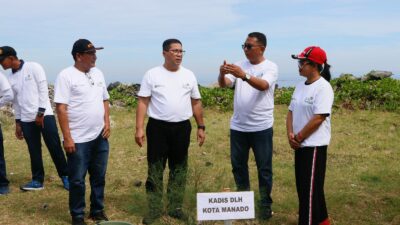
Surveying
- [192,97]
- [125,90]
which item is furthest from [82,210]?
[125,90]

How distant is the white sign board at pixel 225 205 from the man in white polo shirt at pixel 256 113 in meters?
1.15

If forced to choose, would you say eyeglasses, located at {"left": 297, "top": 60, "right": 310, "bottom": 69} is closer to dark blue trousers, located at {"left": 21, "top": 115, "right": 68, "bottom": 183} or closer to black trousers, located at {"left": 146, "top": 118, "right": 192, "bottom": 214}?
black trousers, located at {"left": 146, "top": 118, "right": 192, "bottom": 214}

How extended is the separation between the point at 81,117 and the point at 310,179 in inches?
82.1

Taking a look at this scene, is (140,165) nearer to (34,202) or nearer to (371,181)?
(34,202)

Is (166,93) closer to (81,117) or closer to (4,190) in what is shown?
(81,117)

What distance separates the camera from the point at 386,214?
485 cm

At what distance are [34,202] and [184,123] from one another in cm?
210

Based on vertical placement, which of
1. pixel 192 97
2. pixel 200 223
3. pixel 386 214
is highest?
pixel 192 97

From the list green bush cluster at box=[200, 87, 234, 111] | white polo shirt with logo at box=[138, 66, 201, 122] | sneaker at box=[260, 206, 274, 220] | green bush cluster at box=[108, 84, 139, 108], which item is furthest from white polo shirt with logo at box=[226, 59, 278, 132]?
green bush cluster at box=[108, 84, 139, 108]

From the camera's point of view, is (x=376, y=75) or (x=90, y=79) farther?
(x=376, y=75)

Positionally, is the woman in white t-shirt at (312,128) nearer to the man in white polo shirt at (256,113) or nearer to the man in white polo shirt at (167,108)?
the man in white polo shirt at (256,113)

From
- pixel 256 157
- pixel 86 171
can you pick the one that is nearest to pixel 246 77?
pixel 256 157

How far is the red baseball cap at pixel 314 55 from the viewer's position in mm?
3715

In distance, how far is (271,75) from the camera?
14.3ft
